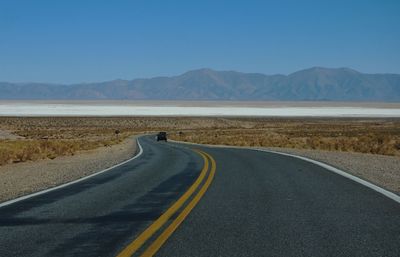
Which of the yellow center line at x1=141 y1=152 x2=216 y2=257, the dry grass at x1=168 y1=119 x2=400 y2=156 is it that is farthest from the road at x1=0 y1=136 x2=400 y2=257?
the dry grass at x1=168 y1=119 x2=400 y2=156

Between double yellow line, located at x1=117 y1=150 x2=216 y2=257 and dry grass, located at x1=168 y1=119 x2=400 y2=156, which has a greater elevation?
double yellow line, located at x1=117 y1=150 x2=216 y2=257

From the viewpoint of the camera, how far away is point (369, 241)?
6.73m

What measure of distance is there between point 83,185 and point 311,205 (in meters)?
6.00

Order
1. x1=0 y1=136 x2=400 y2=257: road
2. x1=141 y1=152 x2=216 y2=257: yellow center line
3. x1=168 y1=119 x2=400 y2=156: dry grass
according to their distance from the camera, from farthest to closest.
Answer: x1=168 y1=119 x2=400 y2=156: dry grass, x1=0 y1=136 x2=400 y2=257: road, x1=141 y1=152 x2=216 y2=257: yellow center line

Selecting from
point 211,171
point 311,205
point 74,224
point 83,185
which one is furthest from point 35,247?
point 211,171

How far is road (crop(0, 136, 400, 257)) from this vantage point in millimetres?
6438

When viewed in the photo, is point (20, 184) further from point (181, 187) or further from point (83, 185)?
point (181, 187)

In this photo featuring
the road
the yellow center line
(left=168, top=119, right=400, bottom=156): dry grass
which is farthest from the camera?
(left=168, top=119, right=400, bottom=156): dry grass

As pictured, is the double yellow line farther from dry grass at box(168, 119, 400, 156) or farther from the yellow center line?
dry grass at box(168, 119, 400, 156)

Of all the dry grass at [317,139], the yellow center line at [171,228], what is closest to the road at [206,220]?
the yellow center line at [171,228]

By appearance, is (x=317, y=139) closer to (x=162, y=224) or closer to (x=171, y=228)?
(x=162, y=224)

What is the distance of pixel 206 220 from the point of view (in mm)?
8211

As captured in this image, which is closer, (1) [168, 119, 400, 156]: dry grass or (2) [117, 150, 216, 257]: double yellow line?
(2) [117, 150, 216, 257]: double yellow line

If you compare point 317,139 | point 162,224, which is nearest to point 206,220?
point 162,224
